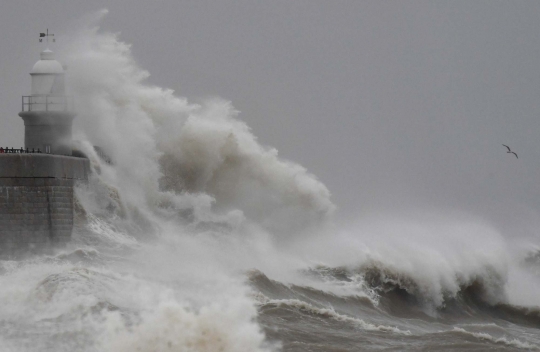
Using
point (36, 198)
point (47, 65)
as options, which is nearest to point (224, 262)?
point (36, 198)

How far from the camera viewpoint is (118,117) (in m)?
25.2

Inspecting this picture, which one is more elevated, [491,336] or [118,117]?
[118,117]

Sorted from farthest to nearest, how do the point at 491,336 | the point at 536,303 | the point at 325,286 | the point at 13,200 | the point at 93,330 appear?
the point at 536,303, the point at 325,286, the point at 13,200, the point at 491,336, the point at 93,330

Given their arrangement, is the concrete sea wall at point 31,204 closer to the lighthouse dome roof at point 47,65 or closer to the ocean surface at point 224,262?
the ocean surface at point 224,262

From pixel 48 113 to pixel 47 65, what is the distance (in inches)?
46.8

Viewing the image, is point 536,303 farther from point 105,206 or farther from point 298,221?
point 105,206

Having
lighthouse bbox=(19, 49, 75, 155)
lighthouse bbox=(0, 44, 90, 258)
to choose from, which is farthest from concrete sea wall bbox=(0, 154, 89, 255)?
lighthouse bbox=(19, 49, 75, 155)

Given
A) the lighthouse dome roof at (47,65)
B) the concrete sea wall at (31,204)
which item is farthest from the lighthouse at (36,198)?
the lighthouse dome roof at (47,65)

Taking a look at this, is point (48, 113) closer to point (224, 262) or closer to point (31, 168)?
point (31, 168)

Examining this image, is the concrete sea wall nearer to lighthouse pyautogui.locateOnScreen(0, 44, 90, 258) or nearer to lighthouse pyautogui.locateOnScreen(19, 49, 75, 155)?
lighthouse pyautogui.locateOnScreen(0, 44, 90, 258)

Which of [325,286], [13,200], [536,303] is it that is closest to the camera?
[13,200]

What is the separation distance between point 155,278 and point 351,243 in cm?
728

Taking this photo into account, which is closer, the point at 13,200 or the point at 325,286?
the point at 13,200

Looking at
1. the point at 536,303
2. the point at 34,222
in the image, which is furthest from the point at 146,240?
the point at 536,303
